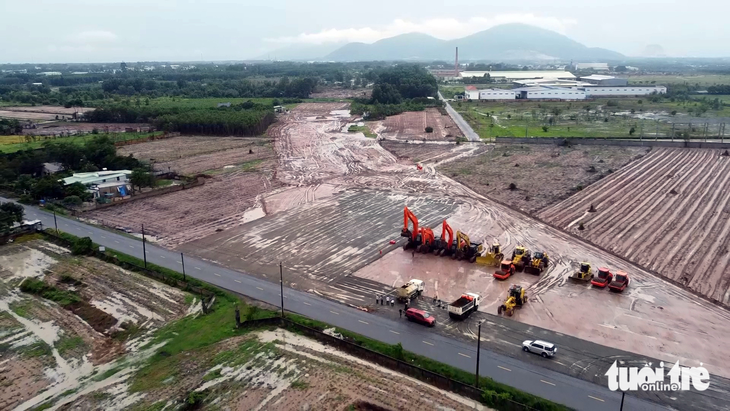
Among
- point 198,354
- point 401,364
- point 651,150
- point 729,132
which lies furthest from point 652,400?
point 729,132

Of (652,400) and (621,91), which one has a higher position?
(621,91)

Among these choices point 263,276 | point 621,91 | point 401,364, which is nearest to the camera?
point 401,364

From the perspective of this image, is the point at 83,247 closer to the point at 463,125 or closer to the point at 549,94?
the point at 463,125

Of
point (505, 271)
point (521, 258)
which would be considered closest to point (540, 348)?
point (505, 271)

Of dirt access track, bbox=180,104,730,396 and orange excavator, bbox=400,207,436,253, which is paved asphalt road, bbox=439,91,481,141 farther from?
orange excavator, bbox=400,207,436,253

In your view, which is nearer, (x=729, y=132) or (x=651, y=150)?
(x=651, y=150)

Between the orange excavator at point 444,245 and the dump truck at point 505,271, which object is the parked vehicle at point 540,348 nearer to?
the dump truck at point 505,271

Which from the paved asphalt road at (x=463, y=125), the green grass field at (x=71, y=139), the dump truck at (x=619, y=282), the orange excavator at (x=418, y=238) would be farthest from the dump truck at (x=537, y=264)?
the green grass field at (x=71, y=139)

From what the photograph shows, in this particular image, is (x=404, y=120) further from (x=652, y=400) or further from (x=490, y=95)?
(x=652, y=400)

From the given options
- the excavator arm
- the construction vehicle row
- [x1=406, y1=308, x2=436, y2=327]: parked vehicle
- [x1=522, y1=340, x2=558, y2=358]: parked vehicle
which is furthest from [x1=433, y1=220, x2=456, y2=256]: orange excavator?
[x1=522, y1=340, x2=558, y2=358]: parked vehicle
